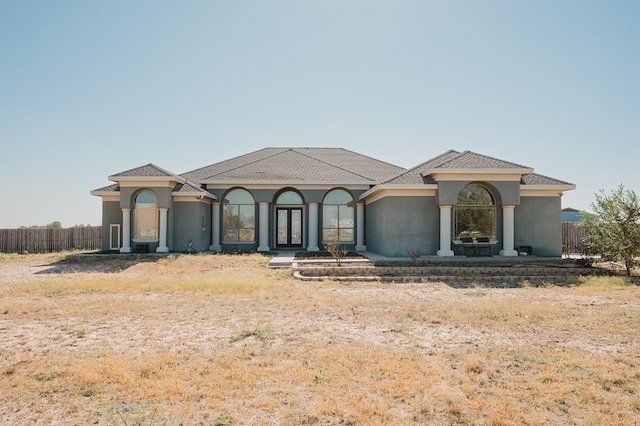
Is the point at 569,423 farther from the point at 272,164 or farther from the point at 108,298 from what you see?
the point at 272,164

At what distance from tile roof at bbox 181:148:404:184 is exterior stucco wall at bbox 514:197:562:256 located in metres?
7.43

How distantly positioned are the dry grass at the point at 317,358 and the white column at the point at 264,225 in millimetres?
11186

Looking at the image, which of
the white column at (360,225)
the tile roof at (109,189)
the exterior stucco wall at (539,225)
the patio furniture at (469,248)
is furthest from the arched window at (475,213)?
the tile roof at (109,189)

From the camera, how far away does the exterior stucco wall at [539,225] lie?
1873 cm

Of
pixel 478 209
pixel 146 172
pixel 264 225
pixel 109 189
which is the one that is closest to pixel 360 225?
pixel 264 225

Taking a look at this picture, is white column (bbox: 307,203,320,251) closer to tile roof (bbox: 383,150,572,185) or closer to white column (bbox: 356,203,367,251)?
white column (bbox: 356,203,367,251)

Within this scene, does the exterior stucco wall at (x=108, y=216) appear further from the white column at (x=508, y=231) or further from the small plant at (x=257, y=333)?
the white column at (x=508, y=231)

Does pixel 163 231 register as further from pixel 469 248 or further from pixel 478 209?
pixel 478 209

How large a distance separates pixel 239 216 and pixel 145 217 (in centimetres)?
470

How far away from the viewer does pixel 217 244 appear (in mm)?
22406

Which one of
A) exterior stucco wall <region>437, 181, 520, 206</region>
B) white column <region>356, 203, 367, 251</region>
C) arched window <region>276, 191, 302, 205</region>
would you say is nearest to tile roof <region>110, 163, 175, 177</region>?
arched window <region>276, 191, 302, 205</region>

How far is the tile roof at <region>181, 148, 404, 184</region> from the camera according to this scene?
888 inches

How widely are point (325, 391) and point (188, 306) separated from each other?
18.0 ft

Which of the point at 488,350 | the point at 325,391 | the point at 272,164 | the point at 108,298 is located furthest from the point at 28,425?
the point at 272,164
